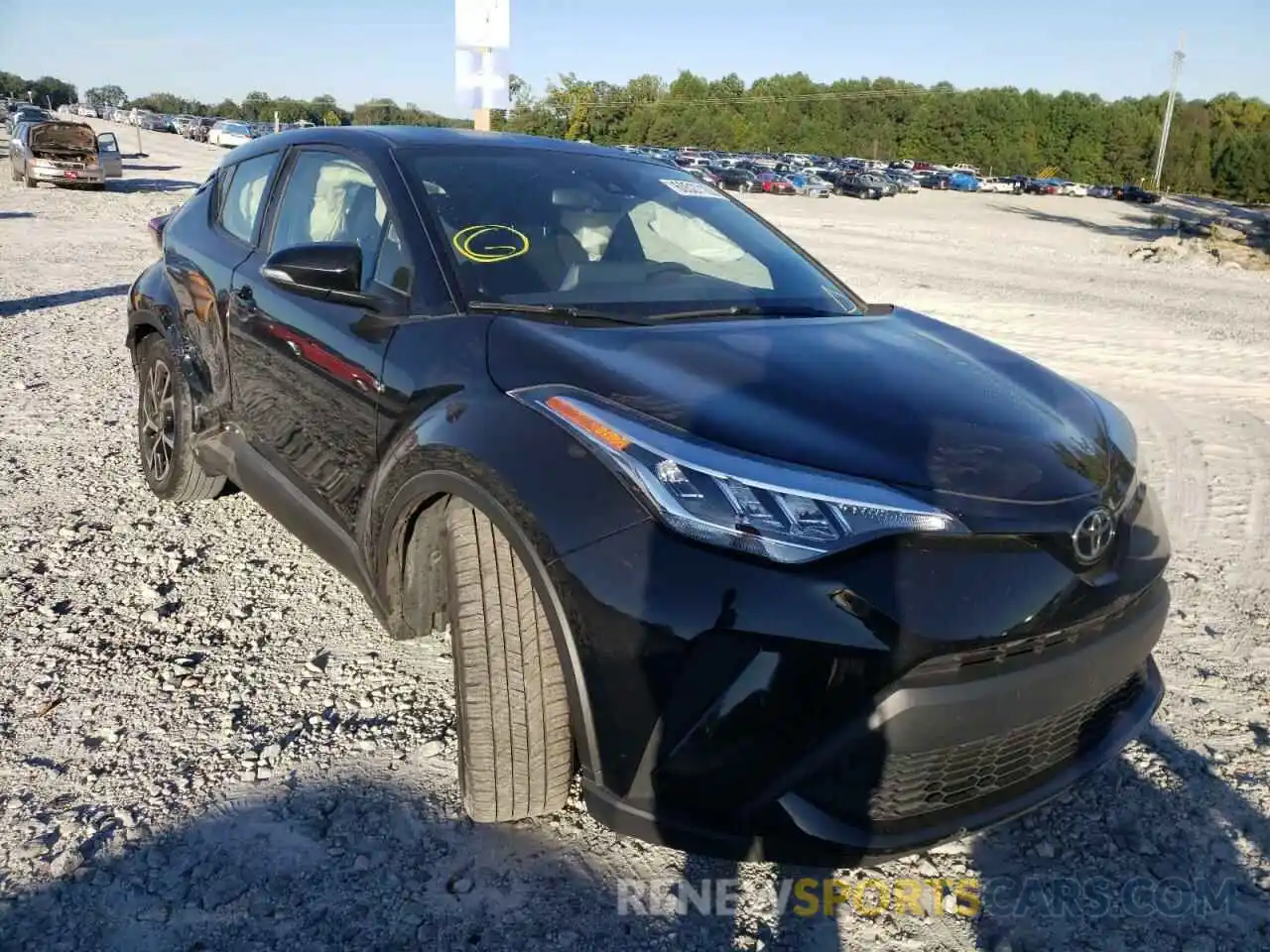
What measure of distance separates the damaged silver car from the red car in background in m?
31.6

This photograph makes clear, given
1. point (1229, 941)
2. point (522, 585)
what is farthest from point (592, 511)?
point (1229, 941)

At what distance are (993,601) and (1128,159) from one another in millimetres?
101083

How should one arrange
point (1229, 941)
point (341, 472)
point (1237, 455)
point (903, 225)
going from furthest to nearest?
point (903, 225), point (1237, 455), point (341, 472), point (1229, 941)

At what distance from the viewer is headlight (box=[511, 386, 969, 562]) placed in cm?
185

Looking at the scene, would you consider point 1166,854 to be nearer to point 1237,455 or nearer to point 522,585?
point 522,585

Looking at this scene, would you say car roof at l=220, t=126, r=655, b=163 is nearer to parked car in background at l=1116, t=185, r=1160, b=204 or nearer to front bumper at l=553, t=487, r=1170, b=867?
front bumper at l=553, t=487, r=1170, b=867

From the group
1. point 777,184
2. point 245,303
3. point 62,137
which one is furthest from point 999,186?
point 245,303

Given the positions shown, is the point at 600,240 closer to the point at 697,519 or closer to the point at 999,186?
the point at 697,519

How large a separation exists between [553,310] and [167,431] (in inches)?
99.2

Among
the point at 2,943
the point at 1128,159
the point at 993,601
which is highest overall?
the point at 1128,159

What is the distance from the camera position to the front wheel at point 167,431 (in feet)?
13.4

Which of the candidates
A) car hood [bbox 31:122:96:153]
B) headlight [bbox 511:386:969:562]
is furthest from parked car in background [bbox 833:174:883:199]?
headlight [bbox 511:386:969:562]

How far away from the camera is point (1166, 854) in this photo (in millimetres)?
2430

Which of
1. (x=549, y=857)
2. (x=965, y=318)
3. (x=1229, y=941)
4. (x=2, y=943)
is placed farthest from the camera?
(x=965, y=318)
